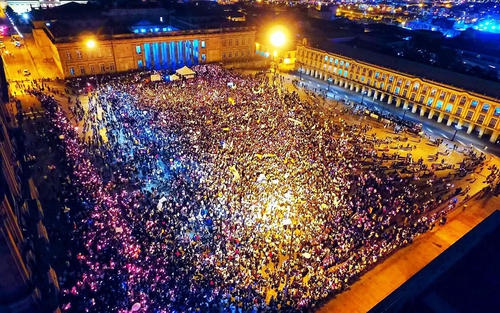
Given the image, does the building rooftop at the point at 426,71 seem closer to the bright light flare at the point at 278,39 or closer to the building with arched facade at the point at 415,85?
the building with arched facade at the point at 415,85

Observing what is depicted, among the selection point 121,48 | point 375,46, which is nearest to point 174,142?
point 121,48

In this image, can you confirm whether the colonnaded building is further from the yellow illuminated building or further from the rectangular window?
the rectangular window

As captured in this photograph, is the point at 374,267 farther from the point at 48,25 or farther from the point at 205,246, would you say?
the point at 48,25

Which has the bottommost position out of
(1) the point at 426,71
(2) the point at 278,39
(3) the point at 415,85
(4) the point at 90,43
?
(3) the point at 415,85

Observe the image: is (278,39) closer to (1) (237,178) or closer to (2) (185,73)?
(2) (185,73)

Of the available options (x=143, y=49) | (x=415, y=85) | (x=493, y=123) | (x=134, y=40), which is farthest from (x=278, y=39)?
(x=493, y=123)

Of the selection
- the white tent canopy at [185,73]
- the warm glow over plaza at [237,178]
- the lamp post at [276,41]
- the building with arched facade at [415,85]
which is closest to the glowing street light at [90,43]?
the warm glow over plaza at [237,178]
